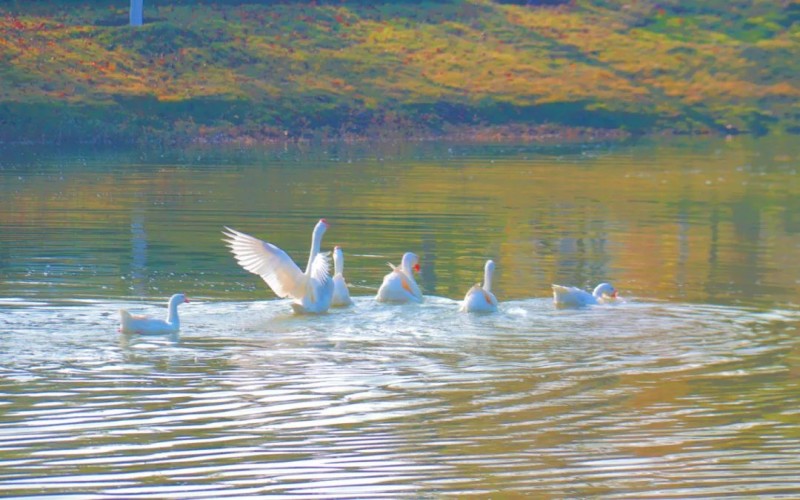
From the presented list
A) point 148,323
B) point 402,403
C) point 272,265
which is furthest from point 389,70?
point 402,403

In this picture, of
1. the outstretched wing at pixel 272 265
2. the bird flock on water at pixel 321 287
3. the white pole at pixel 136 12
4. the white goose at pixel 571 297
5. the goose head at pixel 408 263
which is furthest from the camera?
the white pole at pixel 136 12

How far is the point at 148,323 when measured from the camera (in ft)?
51.2

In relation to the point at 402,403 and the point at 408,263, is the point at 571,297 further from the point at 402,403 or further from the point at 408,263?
the point at 402,403

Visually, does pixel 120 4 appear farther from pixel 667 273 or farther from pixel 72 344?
pixel 72 344

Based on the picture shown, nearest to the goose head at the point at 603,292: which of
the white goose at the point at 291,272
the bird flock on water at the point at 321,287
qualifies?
the bird flock on water at the point at 321,287

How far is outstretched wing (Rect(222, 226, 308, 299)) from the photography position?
1792 centimetres

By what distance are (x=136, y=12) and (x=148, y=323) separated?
51.0 meters

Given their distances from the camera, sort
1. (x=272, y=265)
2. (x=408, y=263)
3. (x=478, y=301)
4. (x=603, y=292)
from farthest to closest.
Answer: (x=408, y=263) < (x=603, y=292) < (x=272, y=265) < (x=478, y=301)

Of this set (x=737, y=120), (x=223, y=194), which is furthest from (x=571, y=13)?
(x=223, y=194)

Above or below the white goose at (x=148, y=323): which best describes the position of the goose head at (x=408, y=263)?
above

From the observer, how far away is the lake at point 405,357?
33.5 feet

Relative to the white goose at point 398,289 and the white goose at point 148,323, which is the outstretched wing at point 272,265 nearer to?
the white goose at point 398,289

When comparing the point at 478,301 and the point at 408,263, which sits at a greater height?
the point at 408,263

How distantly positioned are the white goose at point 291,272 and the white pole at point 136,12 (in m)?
48.1
